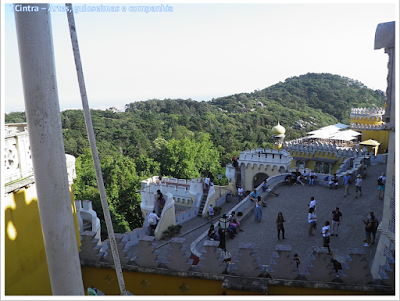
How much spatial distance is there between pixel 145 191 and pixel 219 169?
24536mm

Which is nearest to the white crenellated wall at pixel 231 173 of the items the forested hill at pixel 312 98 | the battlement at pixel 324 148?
the battlement at pixel 324 148

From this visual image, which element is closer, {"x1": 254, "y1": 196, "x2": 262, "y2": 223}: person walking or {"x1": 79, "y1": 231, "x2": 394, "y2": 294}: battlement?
{"x1": 79, "y1": 231, "x2": 394, "y2": 294}: battlement

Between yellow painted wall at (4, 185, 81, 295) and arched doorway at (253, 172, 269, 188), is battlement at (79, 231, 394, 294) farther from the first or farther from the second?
arched doorway at (253, 172, 269, 188)

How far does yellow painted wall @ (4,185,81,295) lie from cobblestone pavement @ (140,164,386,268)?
2.79 meters

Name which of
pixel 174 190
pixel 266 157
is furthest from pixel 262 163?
pixel 174 190

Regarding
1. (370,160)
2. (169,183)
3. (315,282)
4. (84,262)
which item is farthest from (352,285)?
(169,183)

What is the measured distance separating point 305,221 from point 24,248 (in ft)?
29.8

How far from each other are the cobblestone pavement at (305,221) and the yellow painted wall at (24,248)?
2.79m

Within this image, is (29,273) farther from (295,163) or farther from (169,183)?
(295,163)

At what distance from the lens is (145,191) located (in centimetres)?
2117

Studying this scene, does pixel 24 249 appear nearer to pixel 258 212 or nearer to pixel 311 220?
pixel 311 220

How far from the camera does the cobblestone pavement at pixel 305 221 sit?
9.34 meters

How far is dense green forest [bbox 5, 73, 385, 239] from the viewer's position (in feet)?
109

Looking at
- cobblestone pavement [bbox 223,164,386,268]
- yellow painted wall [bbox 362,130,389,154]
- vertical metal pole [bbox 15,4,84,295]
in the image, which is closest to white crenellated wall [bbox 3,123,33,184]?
vertical metal pole [bbox 15,4,84,295]
